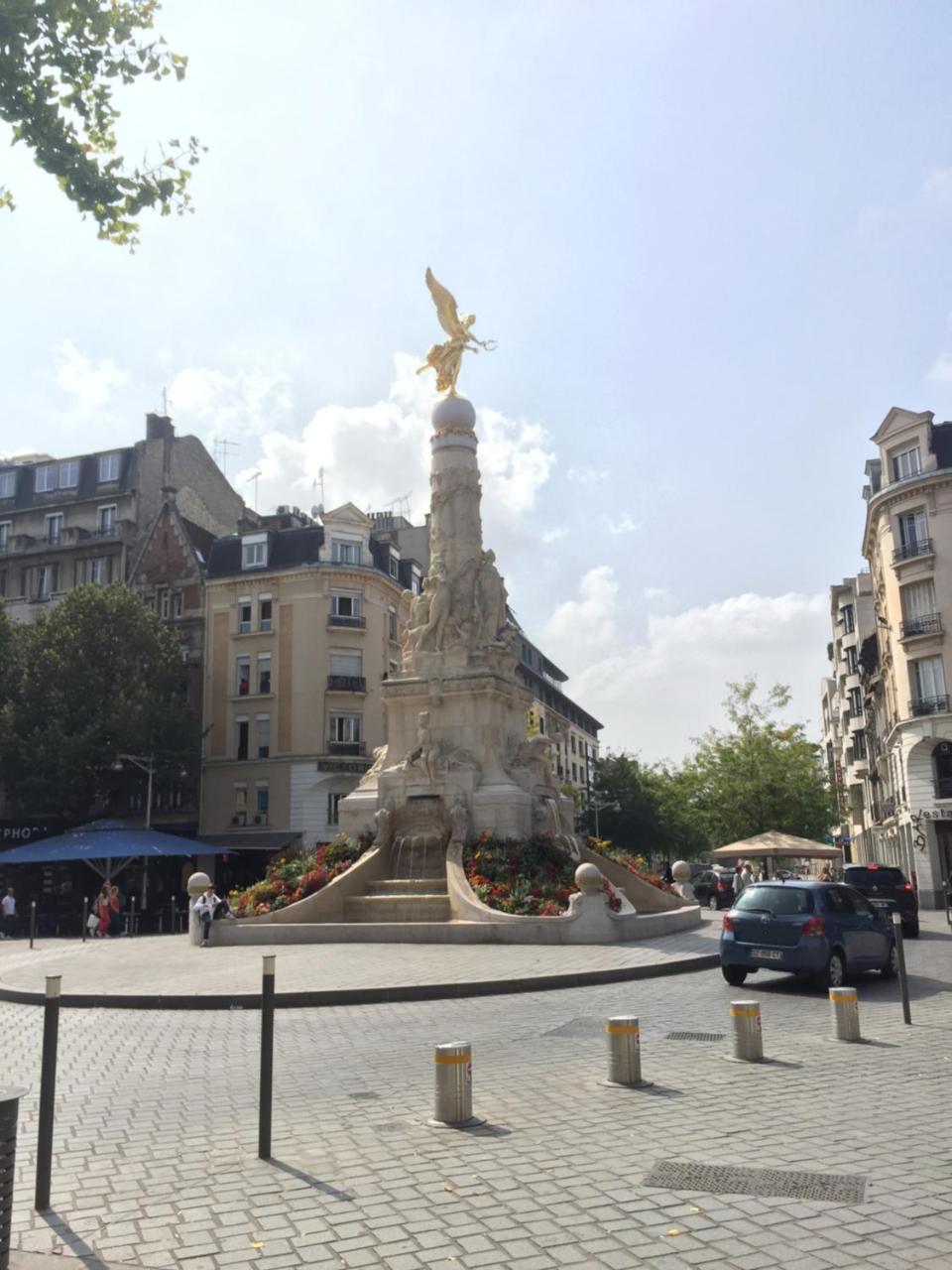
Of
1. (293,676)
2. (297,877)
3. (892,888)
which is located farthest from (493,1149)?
(293,676)

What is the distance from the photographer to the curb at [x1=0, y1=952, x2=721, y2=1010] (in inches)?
509

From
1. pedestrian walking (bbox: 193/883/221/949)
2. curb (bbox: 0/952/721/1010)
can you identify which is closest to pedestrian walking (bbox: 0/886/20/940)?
pedestrian walking (bbox: 193/883/221/949)

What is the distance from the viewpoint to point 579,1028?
35.3ft

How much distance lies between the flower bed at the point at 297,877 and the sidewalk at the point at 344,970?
1.52 m

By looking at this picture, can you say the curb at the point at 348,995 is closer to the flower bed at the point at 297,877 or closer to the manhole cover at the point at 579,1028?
the manhole cover at the point at 579,1028

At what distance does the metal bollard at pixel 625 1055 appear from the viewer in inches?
316

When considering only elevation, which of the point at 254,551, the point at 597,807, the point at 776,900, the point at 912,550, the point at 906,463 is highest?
the point at 906,463

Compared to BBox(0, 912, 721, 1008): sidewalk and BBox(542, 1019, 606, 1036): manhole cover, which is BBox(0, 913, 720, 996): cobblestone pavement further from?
BBox(542, 1019, 606, 1036): manhole cover

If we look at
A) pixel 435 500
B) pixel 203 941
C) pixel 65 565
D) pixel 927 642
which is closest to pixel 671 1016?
pixel 203 941

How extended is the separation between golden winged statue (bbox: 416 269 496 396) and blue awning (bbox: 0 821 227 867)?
1519cm

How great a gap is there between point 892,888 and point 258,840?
89.6ft

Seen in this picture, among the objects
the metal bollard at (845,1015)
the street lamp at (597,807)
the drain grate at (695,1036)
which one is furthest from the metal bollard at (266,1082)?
the street lamp at (597,807)

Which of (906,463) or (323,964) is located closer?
(323,964)

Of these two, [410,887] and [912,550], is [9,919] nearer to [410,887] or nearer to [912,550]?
[410,887]
